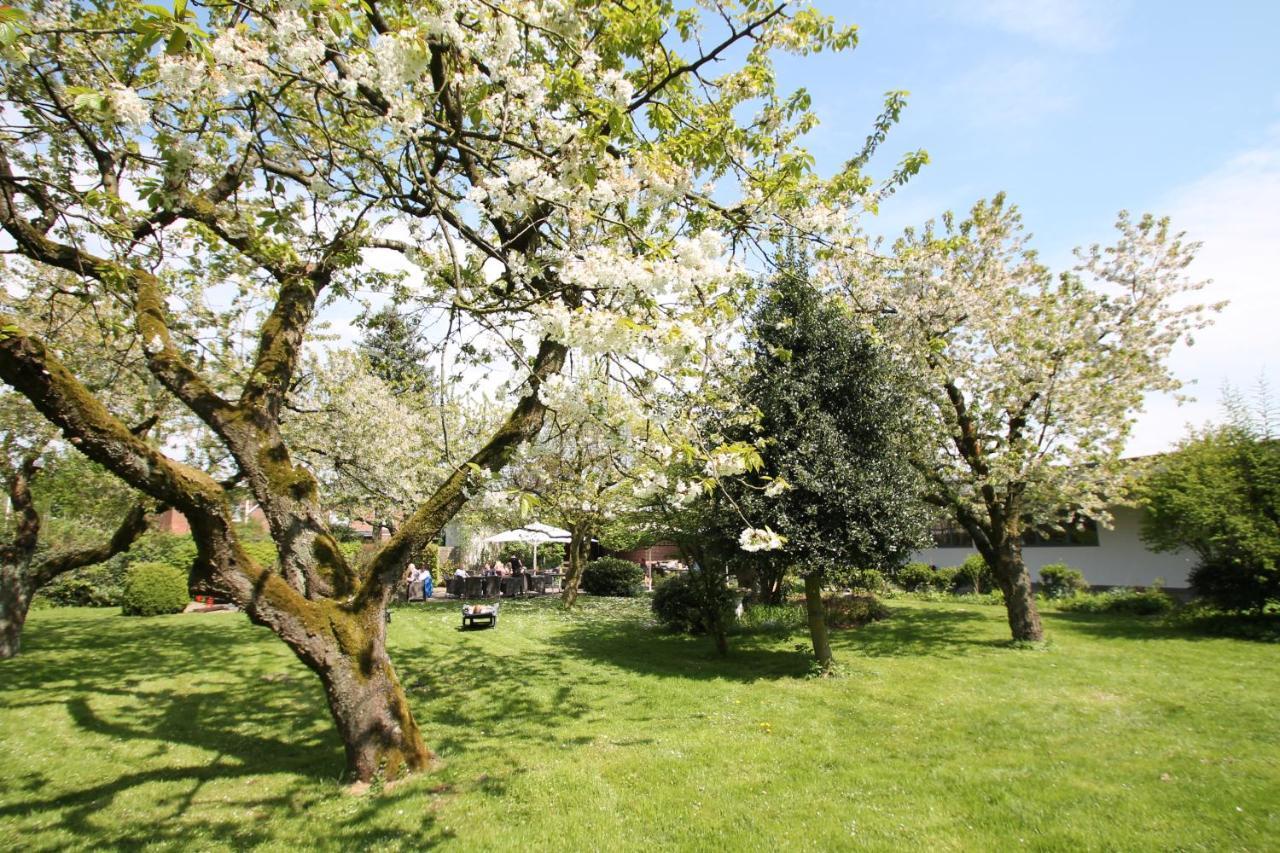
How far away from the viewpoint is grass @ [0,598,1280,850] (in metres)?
4.25

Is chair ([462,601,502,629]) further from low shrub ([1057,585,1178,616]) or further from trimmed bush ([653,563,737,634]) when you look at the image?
low shrub ([1057,585,1178,616])

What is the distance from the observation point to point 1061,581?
1823 centimetres

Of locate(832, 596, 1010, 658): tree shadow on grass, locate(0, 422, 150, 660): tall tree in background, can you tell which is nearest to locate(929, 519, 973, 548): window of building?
locate(832, 596, 1010, 658): tree shadow on grass

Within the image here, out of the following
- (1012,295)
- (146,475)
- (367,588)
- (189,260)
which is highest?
(1012,295)

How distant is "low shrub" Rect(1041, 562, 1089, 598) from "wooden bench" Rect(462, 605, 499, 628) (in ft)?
52.6

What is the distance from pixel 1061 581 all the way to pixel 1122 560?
72.7 inches

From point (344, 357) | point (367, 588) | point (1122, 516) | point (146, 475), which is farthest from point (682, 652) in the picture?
point (1122, 516)

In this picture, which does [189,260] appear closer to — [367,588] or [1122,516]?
[367,588]

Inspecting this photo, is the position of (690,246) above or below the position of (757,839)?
above

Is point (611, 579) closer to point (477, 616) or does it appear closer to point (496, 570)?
point (496, 570)

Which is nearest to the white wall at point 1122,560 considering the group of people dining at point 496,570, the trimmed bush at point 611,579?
the trimmed bush at point 611,579

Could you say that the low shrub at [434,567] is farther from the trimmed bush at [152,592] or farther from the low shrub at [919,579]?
the low shrub at [919,579]

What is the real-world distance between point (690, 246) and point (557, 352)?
2278 mm

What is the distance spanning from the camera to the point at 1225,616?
41.8 ft
